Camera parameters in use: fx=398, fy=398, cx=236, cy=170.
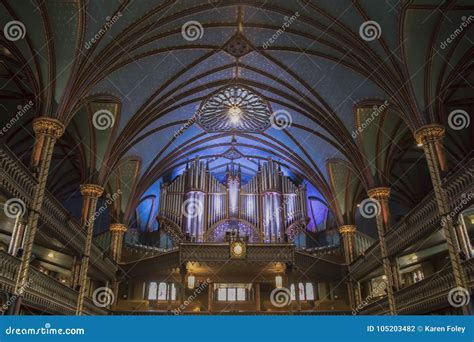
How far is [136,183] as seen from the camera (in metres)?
25.1

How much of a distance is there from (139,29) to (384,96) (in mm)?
11068

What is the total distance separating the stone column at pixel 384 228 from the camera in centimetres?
1755

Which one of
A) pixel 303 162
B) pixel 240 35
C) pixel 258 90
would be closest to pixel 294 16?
pixel 240 35

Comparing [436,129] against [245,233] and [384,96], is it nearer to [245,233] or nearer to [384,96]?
[384,96]
